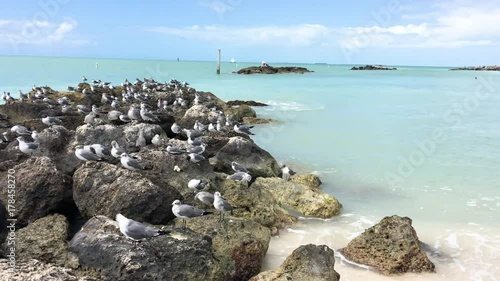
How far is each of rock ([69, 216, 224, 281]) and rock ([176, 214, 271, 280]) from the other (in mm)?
247

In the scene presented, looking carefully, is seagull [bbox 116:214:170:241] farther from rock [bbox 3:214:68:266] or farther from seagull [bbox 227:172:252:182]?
seagull [bbox 227:172:252:182]

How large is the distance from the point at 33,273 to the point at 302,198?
6.00 meters

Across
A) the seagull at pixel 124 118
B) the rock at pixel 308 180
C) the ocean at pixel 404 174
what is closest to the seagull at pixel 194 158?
the ocean at pixel 404 174

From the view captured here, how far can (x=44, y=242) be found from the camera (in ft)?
19.5

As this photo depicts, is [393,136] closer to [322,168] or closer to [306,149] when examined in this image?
[306,149]

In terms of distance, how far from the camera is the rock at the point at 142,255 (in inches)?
196

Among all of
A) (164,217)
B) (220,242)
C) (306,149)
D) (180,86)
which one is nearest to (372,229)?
(220,242)

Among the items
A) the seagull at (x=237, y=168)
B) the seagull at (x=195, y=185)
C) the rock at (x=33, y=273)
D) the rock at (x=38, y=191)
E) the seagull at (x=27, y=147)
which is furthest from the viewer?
the seagull at (x=237, y=168)

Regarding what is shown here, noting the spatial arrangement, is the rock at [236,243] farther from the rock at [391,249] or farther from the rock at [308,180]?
the rock at [308,180]

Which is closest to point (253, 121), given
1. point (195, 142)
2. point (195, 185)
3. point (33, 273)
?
point (195, 142)

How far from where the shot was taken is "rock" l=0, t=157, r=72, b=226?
273 inches

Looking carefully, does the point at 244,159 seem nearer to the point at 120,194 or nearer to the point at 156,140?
the point at 156,140

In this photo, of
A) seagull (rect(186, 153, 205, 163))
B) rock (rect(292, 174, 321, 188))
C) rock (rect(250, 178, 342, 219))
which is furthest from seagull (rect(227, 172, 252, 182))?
rock (rect(292, 174, 321, 188))

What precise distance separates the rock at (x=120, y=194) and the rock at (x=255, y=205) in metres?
1.39
